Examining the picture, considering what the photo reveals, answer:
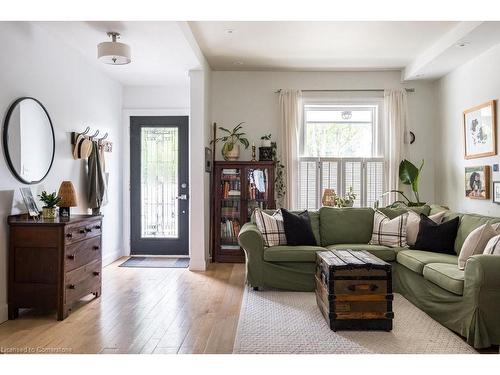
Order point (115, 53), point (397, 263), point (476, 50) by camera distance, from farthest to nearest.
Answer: point (476, 50), point (397, 263), point (115, 53)

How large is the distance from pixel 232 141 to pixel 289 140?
83cm

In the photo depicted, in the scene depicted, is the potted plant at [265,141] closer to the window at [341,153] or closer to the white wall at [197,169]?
the window at [341,153]

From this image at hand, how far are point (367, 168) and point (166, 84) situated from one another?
321 centimetres

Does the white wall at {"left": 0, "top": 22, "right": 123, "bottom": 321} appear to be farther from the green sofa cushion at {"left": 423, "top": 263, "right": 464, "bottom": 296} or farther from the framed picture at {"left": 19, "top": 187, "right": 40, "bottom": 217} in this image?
the green sofa cushion at {"left": 423, "top": 263, "right": 464, "bottom": 296}

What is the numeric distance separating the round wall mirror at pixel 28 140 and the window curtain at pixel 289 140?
3117 mm

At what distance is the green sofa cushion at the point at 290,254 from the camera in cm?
409

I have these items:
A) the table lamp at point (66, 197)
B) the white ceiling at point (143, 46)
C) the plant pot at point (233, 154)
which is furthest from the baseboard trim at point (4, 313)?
the plant pot at point (233, 154)

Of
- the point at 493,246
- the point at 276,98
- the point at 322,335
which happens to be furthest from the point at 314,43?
the point at 322,335

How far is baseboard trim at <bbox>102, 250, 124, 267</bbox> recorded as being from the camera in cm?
537

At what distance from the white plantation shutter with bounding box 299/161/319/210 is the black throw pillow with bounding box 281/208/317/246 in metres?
1.54
